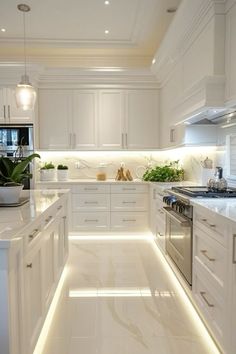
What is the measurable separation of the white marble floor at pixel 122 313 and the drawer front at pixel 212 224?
77 centimetres

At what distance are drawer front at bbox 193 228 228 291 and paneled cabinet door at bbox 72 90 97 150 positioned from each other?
2.95 metres

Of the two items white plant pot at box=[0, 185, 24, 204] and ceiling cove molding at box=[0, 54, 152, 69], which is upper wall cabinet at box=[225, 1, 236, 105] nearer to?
white plant pot at box=[0, 185, 24, 204]

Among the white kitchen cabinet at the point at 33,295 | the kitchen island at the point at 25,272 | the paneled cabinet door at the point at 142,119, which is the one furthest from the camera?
the paneled cabinet door at the point at 142,119

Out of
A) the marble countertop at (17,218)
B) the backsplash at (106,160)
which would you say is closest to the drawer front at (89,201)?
the backsplash at (106,160)

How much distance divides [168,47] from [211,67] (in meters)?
1.31

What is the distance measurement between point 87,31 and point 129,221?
3.00 meters

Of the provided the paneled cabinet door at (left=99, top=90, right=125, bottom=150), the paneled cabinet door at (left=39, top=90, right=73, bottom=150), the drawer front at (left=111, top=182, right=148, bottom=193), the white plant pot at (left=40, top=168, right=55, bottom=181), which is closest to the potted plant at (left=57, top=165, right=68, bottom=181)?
the white plant pot at (left=40, top=168, right=55, bottom=181)

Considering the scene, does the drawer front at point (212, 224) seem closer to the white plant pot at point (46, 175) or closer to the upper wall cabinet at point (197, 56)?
the upper wall cabinet at point (197, 56)

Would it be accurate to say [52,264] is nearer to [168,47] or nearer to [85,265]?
[85,265]

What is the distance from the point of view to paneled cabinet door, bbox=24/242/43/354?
4.87ft

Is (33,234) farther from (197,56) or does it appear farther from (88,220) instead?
(88,220)

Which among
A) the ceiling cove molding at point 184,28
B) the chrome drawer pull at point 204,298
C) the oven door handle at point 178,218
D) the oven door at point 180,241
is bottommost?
the chrome drawer pull at point 204,298

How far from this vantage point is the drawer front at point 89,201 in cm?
452

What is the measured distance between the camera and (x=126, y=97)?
4.79 metres
